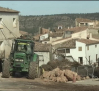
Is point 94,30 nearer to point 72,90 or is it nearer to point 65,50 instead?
point 65,50

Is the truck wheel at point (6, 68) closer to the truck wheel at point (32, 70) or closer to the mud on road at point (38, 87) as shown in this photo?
the mud on road at point (38, 87)

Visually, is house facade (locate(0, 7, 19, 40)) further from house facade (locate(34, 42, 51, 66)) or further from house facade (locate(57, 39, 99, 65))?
house facade (locate(57, 39, 99, 65))

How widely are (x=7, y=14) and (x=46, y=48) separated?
1354 centimetres

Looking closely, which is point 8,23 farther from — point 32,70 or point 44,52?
point 44,52

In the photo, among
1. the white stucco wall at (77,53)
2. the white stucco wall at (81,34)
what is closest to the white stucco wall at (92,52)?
the white stucco wall at (77,53)

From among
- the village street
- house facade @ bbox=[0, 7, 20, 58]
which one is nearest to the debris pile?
the village street

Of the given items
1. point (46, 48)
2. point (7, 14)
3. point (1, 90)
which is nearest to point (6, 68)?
point (1, 90)

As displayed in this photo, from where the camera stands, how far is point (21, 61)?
25.0 metres

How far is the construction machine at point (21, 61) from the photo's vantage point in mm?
24781

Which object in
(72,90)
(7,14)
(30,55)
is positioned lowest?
(72,90)

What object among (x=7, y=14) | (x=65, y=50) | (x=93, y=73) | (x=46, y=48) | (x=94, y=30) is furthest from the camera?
(x=94, y=30)

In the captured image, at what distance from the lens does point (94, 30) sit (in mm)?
86375

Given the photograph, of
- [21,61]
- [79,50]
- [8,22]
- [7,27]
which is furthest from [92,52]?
[21,61]

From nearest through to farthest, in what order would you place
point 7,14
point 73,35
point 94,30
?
point 7,14 < point 73,35 < point 94,30
